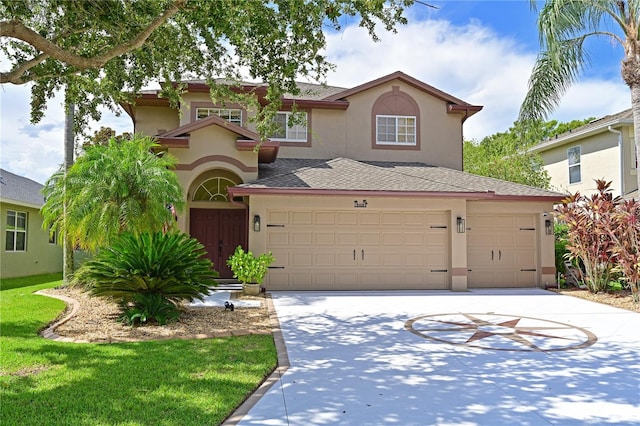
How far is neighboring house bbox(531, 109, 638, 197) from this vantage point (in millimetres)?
18938

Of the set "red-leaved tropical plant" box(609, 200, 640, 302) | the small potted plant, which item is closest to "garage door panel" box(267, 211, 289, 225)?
the small potted plant

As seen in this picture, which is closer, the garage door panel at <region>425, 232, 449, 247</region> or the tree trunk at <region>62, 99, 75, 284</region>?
the garage door panel at <region>425, 232, 449, 247</region>

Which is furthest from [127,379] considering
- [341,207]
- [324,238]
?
[341,207]

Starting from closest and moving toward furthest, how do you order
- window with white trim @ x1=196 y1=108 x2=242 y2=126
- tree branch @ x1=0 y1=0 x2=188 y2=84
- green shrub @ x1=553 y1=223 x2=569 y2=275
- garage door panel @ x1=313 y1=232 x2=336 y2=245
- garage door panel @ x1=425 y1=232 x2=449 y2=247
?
tree branch @ x1=0 y1=0 x2=188 y2=84 < garage door panel @ x1=313 y1=232 x2=336 y2=245 < garage door panel @ x1=425 y1=232 x2=449 y2=247 < green shrub @ x1=553 y1=223 x2=569 y2=275 < window with white trim @ x1=196 y1=108 x2=242 y2=126

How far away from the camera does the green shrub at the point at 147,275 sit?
836 centimetres

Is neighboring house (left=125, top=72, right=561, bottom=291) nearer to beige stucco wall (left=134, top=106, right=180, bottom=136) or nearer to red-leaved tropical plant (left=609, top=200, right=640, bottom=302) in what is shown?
beige stucco wall (left=134, top=106, right=180, bottom=136)

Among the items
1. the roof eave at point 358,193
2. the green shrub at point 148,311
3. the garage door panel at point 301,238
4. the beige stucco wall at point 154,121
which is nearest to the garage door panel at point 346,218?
the roof eave at point 358,193

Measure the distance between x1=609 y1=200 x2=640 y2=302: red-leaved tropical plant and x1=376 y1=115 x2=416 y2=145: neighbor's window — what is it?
7.33 m

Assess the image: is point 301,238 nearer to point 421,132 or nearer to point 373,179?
point 373,179

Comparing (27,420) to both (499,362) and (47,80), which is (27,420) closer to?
(499,362)

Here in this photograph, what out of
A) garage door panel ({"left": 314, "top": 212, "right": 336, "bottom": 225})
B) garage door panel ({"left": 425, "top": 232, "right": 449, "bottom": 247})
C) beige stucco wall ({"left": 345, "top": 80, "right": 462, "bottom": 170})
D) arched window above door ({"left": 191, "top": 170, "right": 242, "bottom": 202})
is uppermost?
beige stucco wall ({"left": 345, "top": 80, "right": 462, "bottom": 170})

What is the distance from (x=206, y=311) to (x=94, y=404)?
5.32m

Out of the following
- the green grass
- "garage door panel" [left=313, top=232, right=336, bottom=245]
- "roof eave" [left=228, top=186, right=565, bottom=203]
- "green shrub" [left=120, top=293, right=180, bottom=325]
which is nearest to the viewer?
the green grass

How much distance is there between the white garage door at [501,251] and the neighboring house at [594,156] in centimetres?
680
